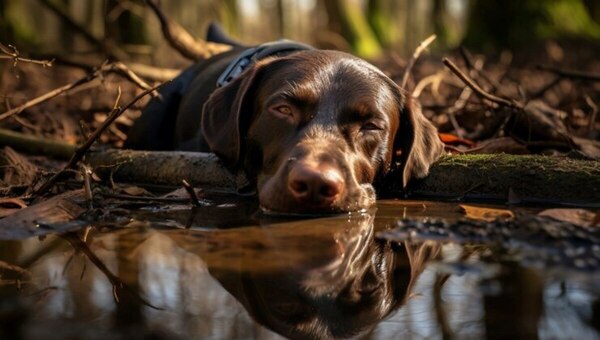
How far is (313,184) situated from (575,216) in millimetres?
1054

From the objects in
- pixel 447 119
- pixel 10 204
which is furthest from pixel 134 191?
pixel 447 119

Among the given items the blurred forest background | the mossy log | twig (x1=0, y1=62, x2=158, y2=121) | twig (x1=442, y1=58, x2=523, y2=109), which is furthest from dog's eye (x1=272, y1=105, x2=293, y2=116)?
the blurred forest background

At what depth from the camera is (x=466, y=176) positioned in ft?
15.2

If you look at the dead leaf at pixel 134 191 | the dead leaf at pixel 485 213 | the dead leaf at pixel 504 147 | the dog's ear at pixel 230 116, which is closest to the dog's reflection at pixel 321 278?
the dead leaf at pixel 485 213

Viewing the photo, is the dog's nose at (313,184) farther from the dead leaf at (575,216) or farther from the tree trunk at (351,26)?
the tree trunk at (351,26)

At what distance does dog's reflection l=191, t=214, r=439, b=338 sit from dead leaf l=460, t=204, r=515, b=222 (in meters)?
0.55

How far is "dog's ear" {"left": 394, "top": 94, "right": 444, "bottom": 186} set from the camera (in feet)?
15.8

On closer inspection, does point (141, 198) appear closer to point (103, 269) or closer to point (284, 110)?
point (284, 110)

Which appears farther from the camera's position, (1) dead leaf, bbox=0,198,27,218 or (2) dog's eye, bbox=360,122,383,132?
(2) dog's eye, bbox=360,122,383,132

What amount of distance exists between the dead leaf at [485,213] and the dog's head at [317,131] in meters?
0.50

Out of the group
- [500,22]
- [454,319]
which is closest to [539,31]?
[500,22]

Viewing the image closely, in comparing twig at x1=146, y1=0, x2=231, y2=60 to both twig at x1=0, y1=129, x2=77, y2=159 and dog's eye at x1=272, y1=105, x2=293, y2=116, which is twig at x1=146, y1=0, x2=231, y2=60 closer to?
twig at x1=0, y1=129, x2=77, y2=159

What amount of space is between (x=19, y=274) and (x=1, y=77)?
6.61 m

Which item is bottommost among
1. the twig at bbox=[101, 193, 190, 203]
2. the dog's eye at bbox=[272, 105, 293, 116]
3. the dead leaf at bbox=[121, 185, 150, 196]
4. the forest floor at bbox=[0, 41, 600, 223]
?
the forest floor at bbox=[0, 41, 600, 223]
